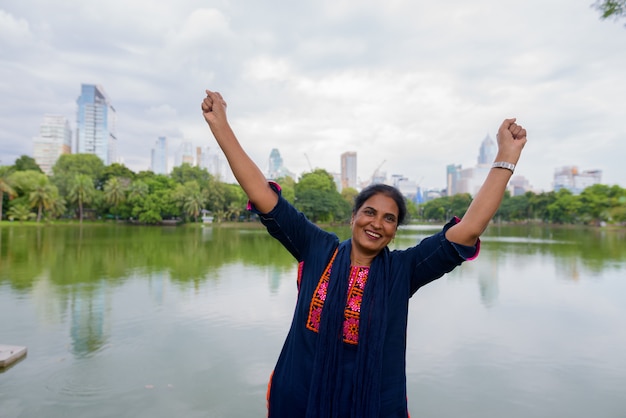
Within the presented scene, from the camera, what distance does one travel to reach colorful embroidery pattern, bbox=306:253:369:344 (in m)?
1.41

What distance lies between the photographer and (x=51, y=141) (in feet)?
353

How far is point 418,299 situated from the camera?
855 centimetres

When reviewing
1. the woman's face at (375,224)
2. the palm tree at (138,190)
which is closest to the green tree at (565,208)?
the palm tree at (138,190)

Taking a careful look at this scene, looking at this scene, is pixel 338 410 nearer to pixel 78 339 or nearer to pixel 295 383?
pixel 295 383

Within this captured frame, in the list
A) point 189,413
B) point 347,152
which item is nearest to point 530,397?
point 189,413

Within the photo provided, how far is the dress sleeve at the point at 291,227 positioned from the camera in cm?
142

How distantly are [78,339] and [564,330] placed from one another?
735 cm

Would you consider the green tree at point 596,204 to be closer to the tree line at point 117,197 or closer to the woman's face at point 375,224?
the tree line at point 117,197

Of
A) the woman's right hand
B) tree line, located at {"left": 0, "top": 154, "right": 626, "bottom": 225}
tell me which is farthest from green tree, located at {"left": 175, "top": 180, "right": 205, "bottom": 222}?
the woman's right hand

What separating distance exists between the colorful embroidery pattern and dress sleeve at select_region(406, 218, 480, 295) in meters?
0.18

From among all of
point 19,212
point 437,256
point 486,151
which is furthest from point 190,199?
point 486,151

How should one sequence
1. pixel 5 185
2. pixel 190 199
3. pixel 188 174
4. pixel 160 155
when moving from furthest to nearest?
pixel 160 155 → pixel 188 174 → pixel 190 199 → pixel 5 185

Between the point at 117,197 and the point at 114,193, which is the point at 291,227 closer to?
the point at 117,197

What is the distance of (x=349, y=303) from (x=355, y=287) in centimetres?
6
